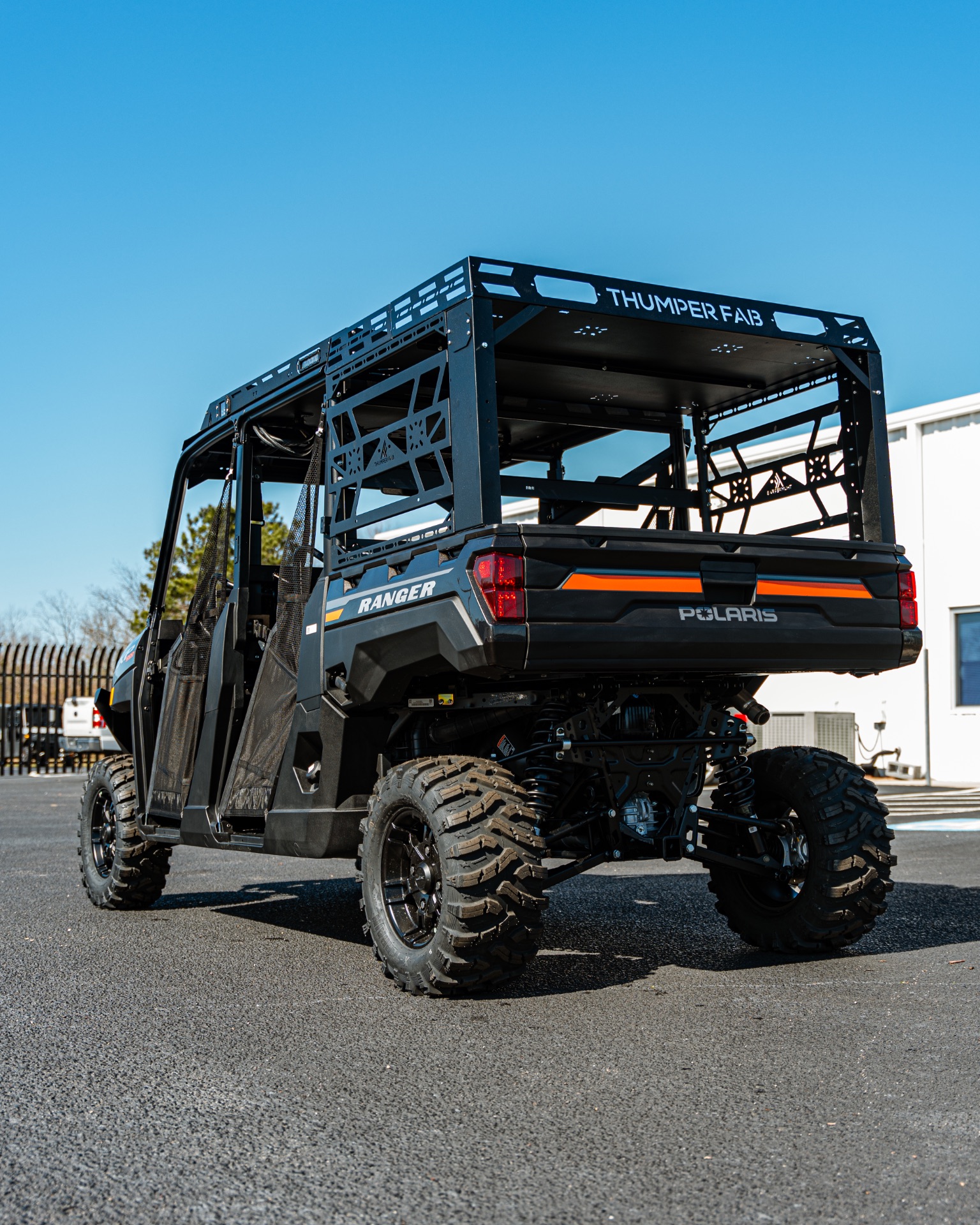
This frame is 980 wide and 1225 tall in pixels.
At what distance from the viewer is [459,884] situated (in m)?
5.75

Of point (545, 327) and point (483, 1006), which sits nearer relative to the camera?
point (483, 1006)

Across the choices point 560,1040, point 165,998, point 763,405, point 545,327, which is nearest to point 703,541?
point 545,327

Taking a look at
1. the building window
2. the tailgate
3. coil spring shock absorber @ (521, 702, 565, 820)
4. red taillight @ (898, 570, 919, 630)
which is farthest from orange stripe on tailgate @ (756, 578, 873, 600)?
the building window

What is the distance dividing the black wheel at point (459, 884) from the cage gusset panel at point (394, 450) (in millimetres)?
1289

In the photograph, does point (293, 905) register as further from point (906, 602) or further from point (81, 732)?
point (81, 732)

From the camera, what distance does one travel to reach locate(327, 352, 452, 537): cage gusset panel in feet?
20.6

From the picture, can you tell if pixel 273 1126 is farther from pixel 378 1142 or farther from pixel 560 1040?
pixel 560 1040

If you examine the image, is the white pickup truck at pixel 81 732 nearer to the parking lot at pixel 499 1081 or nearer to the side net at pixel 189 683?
the side net at pixel 189 683

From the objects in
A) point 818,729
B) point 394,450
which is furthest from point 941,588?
point 394,450

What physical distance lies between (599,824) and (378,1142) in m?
2.86

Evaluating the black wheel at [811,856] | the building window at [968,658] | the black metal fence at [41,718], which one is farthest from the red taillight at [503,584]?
the black metal fence at [41,718]

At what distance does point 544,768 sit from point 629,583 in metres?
1.04

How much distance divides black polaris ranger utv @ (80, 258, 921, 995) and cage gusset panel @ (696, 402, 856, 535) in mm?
21

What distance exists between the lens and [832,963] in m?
6.82
